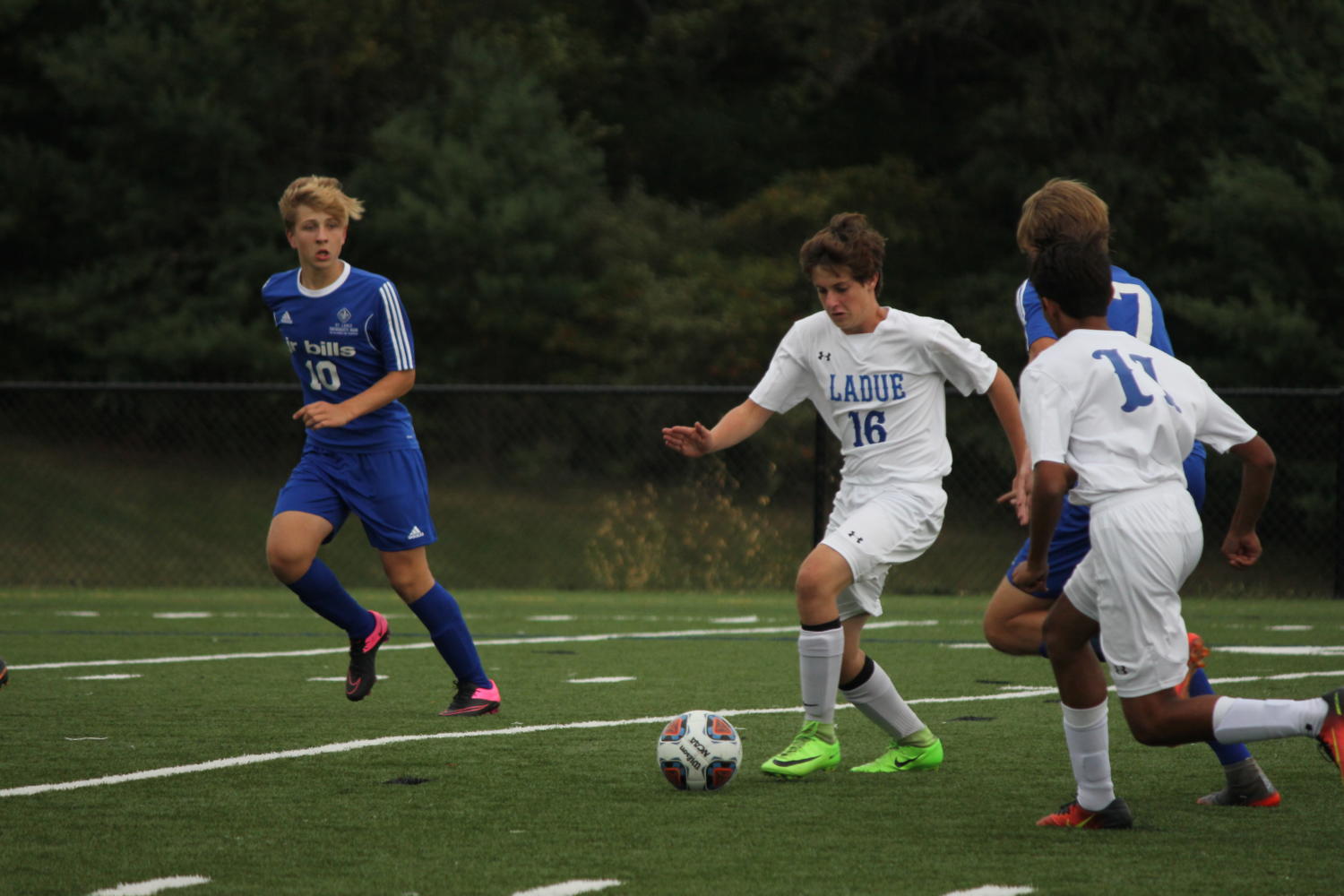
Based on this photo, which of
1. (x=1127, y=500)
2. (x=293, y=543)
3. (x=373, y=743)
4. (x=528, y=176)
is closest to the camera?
(x=1127, y=500)

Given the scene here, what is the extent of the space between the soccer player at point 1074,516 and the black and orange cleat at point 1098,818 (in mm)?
375

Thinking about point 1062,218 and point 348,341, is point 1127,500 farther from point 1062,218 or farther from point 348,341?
point 348,341

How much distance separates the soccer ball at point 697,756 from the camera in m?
5.19

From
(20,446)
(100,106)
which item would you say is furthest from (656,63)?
(20,446)

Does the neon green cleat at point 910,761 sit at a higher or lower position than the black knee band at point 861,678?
lower

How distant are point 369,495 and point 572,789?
2.08 metres

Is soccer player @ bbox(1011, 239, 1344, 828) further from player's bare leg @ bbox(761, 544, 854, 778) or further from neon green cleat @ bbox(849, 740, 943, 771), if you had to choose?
neon green cleat @ bbox(849, 740, 943, 771)

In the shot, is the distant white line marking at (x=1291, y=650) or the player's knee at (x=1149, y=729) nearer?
the player's knee at (x=1149, y=729)

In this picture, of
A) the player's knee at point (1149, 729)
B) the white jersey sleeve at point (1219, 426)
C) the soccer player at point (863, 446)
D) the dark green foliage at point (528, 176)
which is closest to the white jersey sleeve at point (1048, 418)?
the white jersey sleeve at point (1219, 426)

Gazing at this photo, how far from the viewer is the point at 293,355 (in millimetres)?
7004

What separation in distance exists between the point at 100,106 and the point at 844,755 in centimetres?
2824

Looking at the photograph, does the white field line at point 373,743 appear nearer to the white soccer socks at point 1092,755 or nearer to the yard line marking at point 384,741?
the yard line marking at point 384,741

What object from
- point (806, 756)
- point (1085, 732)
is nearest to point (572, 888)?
point (1085, 732)

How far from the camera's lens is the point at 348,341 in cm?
680
